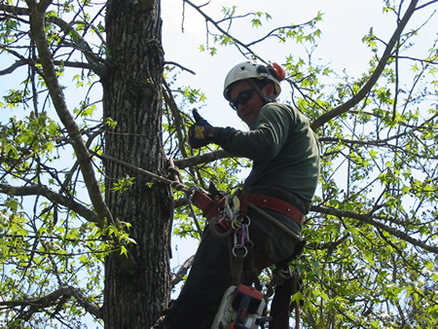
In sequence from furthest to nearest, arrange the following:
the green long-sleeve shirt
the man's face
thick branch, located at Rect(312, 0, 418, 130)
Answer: thick branch, located at Rect(312, 0, 418, 130)
the man's face
the green long-sleeve shirt

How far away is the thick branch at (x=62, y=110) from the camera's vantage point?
3.39 m

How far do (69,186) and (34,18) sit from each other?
1.67m

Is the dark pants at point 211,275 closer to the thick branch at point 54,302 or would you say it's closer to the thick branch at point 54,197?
the thick branch at point 54,197

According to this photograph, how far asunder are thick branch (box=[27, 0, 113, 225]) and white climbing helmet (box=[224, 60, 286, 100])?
1059 millimetres

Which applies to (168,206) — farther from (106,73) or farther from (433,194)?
(433,194)

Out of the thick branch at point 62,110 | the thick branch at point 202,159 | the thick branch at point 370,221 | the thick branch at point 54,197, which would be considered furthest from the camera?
the thick branch at point 370,221

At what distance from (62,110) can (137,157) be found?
0.91 m

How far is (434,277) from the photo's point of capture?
4879mm

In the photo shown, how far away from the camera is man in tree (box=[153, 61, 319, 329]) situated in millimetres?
3328

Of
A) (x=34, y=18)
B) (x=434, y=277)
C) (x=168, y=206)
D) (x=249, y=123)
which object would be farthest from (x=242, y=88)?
A: (x=434, y=277)

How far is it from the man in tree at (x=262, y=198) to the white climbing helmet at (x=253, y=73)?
43 cm

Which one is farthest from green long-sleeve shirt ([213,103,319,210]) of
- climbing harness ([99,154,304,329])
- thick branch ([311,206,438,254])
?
thick branch ([311,206,438,254])

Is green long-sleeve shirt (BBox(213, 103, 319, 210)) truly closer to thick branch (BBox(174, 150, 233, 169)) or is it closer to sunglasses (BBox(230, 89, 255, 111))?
sunglasses (BBox(230, 89, 255, 111))

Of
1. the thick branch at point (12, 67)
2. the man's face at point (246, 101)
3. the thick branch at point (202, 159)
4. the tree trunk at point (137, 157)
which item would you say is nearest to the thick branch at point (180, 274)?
the tree trunk at point (137, 157)
